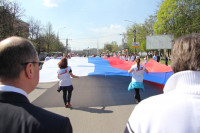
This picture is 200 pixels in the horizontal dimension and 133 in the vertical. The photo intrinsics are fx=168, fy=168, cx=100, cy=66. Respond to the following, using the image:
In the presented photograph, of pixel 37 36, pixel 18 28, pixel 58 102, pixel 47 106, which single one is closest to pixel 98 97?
pixel 58 102

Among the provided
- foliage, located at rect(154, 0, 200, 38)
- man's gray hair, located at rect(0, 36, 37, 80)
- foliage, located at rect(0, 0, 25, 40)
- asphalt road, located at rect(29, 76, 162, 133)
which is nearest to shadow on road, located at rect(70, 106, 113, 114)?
asphalt road, located at rect(29, 76, 162, 133)

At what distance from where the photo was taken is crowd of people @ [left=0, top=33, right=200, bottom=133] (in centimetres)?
103

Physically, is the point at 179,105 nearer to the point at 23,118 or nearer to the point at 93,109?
the point at 23,118

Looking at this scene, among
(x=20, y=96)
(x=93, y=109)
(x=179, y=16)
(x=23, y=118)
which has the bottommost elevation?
(x=93, y=109)

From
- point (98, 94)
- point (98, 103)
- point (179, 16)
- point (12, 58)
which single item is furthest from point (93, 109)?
point (179, 16)

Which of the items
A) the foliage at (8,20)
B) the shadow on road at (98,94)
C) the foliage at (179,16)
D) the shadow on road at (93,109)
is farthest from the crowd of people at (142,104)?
the foliage at (179,16)

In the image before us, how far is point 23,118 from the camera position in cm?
103

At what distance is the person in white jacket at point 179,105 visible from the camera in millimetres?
1041

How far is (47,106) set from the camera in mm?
A: 5895

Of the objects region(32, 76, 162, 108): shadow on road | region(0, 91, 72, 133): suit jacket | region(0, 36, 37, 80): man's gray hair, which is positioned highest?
region(0, 36, 37, 80): man's gray hair

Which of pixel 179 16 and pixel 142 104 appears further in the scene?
pixel 179 16

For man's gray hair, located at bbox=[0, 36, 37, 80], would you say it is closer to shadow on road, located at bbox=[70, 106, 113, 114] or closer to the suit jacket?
the suit jacket

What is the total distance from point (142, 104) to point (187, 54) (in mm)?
472

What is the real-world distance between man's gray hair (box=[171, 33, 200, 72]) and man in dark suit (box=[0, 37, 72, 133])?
0.88m
